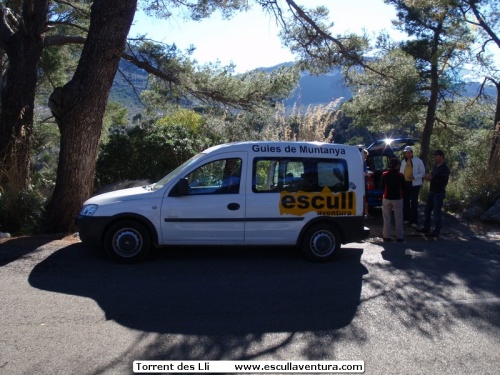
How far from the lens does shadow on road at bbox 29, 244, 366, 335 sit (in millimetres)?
5227

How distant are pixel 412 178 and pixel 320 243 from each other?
408 cm

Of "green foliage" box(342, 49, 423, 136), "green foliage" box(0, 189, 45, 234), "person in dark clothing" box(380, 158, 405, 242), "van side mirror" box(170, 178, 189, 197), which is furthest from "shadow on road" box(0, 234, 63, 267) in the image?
"green foliage" box(342, 49, 423, 136)

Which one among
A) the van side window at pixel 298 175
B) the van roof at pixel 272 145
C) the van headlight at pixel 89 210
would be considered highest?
the van roof at pixel 272 145

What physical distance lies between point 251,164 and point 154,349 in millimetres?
3651

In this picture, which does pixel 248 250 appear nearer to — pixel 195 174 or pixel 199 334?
pixel 195 174

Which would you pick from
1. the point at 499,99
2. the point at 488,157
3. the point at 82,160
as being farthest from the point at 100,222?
the point at 499,99

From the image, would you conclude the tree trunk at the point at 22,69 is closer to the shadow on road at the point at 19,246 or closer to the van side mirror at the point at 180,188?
the shadow on road at the point at 19,246

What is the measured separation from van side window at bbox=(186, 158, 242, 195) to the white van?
0.02 metres

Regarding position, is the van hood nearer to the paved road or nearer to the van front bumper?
the van front bumper

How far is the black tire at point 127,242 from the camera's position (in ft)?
23.7

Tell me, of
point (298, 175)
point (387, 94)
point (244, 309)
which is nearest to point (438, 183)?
point (298, 175)
